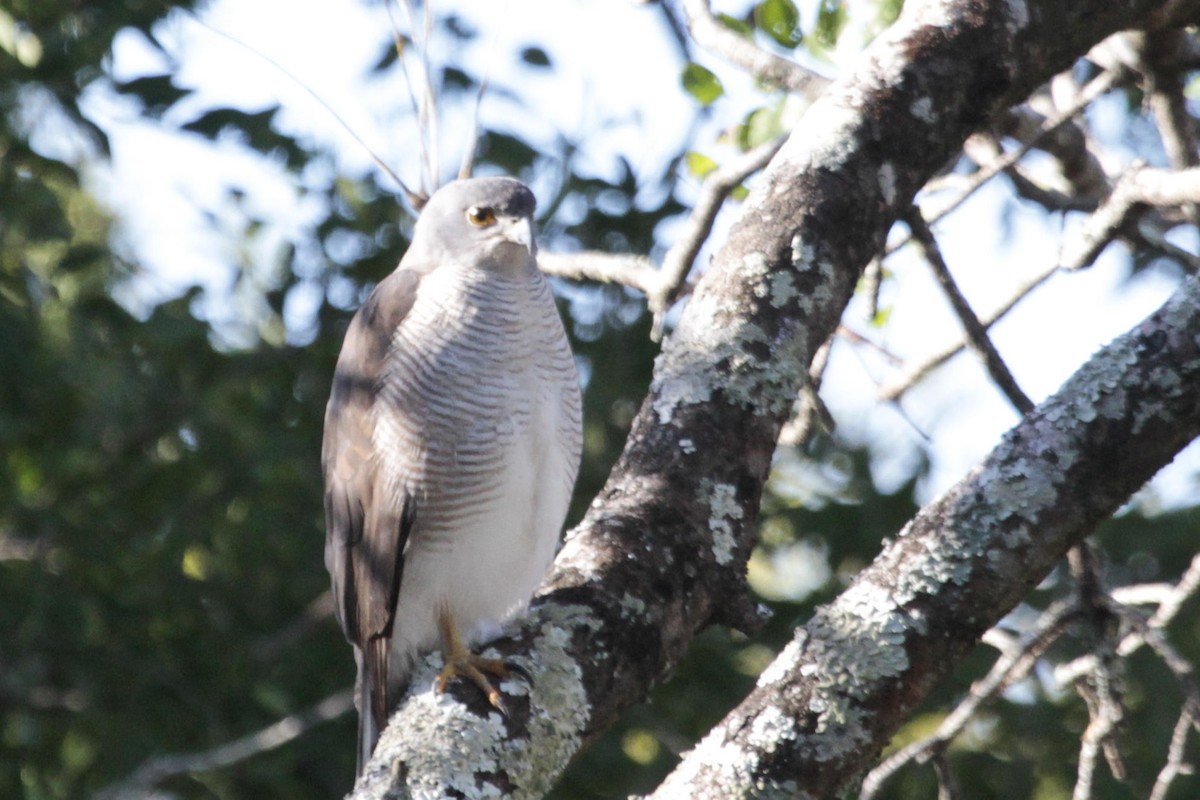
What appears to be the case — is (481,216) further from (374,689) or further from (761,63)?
(374,689)

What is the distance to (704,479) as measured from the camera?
8.12 feet

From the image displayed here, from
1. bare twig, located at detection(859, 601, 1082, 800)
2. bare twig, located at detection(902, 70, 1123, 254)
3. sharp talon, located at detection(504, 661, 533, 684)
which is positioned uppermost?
bare twig, located at detection(902, 70, 1123, 254)

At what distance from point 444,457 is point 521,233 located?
2.25 feet

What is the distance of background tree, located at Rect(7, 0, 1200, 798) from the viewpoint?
6.52 feet

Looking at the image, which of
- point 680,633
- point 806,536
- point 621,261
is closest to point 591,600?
point 680,633

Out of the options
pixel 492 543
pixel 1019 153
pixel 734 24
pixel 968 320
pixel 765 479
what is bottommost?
pixel 492 543

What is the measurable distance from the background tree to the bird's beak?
118mm

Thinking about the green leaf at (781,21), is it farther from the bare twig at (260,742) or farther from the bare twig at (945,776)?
the bare twig at (260,742)

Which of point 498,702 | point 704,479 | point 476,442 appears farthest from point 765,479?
point 476,442

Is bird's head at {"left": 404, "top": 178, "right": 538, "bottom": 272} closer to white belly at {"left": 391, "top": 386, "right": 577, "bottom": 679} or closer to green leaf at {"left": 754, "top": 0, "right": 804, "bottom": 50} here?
white belly at {"left": 391, "top": 386, "right": 577, "bottom": 679}

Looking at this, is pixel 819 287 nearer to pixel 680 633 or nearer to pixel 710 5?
pixel 680 633

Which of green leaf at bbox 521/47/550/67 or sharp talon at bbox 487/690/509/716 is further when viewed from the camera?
green leaf at bbox 521/47/550/67

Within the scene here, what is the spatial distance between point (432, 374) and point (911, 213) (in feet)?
4.11

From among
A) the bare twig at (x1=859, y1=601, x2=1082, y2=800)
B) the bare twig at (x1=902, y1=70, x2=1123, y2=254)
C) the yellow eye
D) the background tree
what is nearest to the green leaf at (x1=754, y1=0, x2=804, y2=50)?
the background tree
